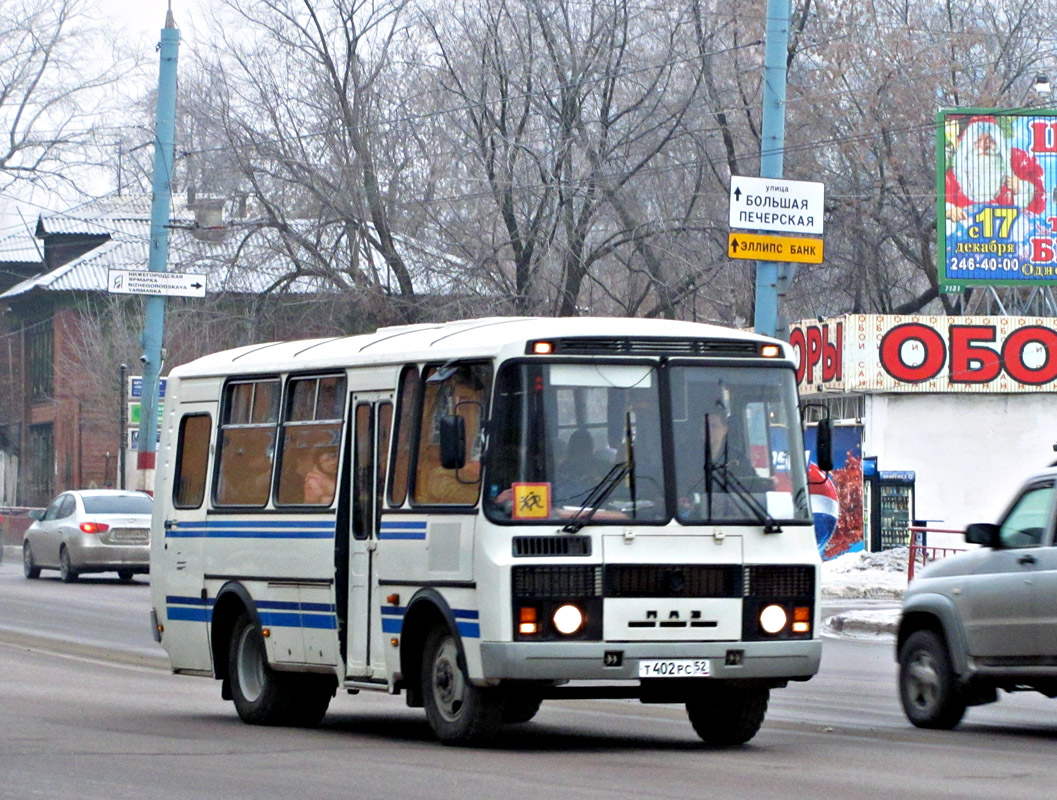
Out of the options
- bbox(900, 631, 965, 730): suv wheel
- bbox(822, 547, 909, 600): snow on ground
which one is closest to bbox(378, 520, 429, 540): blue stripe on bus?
bbox(900, 631, 965, 730): suv wheel

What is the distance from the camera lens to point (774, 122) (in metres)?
20.2

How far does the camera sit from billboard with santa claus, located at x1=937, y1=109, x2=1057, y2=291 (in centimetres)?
3303

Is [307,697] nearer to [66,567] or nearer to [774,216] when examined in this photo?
[774,216]

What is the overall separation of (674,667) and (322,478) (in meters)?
2.93

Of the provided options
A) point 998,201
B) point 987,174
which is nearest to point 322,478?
point 987,174

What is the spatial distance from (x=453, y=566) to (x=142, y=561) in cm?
2111

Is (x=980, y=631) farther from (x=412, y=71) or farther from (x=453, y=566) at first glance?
(x=412, y=71)

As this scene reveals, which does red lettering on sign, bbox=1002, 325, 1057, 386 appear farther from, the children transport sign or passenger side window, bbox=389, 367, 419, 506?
passenger side window, bbox=389, 367, 419, 506

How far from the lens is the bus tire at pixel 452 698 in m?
10.4

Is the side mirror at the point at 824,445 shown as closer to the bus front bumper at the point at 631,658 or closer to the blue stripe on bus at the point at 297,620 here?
the bus front bumper at the point at 631,658

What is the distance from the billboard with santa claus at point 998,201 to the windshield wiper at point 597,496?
2370 centimetres

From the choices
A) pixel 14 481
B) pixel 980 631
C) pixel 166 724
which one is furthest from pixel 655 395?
pixel 14 481

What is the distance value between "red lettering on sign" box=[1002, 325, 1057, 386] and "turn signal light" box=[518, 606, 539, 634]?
2431 centimetres

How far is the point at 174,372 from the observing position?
45.1ft
